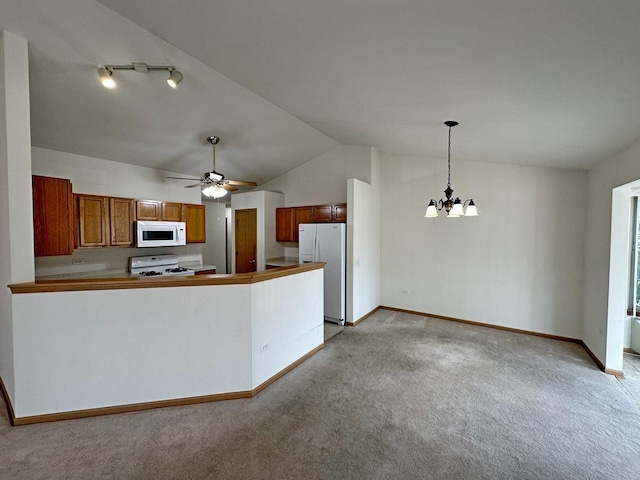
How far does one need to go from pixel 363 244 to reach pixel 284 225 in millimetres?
1838

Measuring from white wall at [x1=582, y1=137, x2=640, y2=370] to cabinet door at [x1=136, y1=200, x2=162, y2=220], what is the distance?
6246 mm

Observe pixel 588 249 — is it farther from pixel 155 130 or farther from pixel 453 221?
pixel 155 130

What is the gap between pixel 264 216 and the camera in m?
5.82

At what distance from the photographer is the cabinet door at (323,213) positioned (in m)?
5.32

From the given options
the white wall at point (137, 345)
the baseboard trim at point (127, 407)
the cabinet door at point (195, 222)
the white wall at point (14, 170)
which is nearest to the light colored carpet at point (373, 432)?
the baseboard trim at point (127, 407)

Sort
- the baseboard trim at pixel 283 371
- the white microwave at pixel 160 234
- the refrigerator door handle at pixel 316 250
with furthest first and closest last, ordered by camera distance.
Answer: the refrigerator door handle at pixel 316 250
the white microwave at pixel 160 234
the baseboard trim at pixel 283 371

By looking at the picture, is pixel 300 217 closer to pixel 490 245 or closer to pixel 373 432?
pixel 490 245

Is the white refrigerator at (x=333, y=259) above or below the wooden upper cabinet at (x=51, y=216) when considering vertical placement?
below

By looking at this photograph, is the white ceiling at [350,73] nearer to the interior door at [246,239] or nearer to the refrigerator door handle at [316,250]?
the refrigerator door handle at [316,250]

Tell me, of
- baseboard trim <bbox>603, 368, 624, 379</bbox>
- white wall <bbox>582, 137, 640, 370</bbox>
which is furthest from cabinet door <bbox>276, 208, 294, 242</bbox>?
baseboard trim <bbox>603, 368, 624, 379</bbox>

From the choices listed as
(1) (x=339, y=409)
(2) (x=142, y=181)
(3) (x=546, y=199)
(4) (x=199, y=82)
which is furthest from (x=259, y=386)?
(3) (x=546, y=199)

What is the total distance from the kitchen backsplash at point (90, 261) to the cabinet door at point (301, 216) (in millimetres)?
2433

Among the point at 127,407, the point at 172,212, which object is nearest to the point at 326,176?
the point at 172,212

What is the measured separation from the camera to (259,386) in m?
2.79
